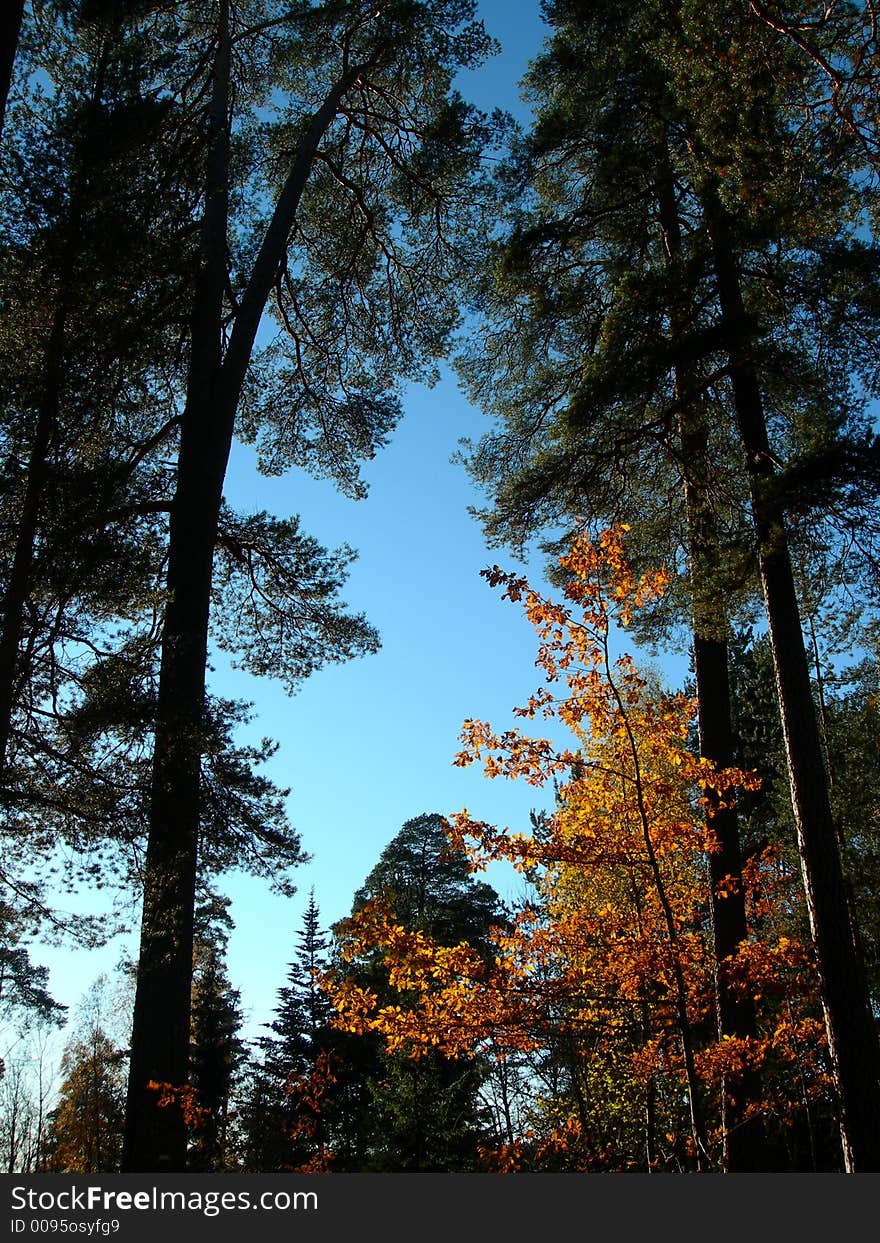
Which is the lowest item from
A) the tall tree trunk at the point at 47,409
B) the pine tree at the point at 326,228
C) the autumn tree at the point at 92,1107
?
the autumn tree at the point at 92,1107

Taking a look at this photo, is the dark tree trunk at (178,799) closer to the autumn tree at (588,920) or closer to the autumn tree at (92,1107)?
the autumn tree at (588,920)

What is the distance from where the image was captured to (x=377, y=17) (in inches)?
435

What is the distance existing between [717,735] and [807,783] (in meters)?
1.33

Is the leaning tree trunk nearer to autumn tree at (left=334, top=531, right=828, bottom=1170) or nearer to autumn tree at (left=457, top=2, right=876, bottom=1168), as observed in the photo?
autumn tree at (left=334, top=531, right=828, bottom=1170)

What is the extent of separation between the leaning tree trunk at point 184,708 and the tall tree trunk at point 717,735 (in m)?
3.56

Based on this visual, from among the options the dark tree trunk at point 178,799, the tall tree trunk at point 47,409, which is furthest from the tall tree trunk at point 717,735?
the tall tree trunk at point 47,409

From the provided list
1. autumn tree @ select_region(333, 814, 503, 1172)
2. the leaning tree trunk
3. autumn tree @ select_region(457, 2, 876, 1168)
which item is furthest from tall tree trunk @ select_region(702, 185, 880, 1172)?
autumn tree @ select_region(333, 814, 503, 1172)

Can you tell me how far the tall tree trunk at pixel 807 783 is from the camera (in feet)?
16.2

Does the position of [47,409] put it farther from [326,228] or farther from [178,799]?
[326,228]

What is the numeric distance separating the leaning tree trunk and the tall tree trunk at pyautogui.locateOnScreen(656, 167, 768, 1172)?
3.56 meters

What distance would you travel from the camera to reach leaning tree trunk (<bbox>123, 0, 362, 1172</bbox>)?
5.69 m

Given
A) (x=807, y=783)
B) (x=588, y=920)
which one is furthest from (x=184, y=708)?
(x=807, y=783)

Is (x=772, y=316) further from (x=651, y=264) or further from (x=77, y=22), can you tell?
(x=77, y=22)

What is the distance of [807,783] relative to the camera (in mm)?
5684
